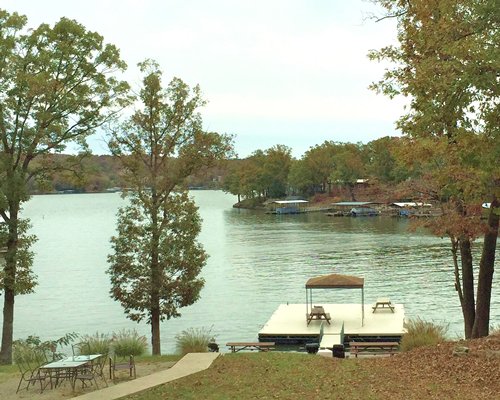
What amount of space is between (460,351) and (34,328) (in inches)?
1035

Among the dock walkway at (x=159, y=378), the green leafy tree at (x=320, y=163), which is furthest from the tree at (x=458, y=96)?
the green leafy tree at (x=320, y=163)

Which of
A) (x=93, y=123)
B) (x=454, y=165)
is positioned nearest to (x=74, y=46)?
(x=93, y=123)

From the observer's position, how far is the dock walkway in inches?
438

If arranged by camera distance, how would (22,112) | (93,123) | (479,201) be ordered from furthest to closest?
(93,123) < (22,112) < (479,201)

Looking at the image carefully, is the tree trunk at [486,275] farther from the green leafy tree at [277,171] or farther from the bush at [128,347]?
the green leafy tree at [277,171]

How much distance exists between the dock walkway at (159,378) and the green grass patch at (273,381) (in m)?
0.26

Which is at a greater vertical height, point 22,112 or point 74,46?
point 74,46

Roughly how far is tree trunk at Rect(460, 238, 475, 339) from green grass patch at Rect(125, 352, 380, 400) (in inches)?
226

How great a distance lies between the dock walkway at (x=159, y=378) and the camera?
1113cm

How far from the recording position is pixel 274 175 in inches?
6294

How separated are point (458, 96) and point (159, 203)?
39.9ft

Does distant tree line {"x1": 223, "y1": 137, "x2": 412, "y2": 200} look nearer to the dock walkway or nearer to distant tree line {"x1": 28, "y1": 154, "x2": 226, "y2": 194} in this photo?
distant tree line {"x1": 28, "y1": 154, "x2": 226, "y2": 194}

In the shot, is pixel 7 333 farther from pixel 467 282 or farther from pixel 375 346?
pixel 467 282

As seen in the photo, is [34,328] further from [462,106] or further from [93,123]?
[462,106]
